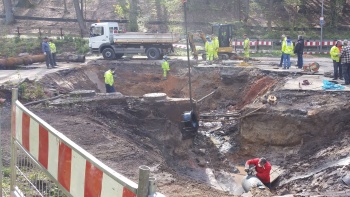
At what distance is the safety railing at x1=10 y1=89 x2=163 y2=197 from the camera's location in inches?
113

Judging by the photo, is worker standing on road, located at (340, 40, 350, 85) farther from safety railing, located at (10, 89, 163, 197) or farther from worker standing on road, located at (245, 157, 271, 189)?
safety railing, located at (10, 89, 163, 197)

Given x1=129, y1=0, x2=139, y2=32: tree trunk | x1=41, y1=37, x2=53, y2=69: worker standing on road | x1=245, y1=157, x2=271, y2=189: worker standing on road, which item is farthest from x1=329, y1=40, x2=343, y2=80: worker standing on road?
x1=129, y1=0, x2=139, y2=32: tree trunk

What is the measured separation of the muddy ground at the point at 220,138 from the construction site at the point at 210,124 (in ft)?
0.11

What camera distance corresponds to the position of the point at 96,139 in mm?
12258

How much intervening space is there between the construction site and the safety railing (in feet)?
15.3

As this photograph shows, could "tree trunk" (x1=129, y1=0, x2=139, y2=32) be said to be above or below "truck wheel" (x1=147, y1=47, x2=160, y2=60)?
above

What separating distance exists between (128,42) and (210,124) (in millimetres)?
10853

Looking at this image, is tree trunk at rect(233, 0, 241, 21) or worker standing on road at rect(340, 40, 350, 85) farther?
tree trunk at rect(233, 0, 241, 21)

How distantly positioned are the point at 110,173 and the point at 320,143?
→ 12.5 metres

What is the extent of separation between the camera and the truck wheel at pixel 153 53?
1109 inches

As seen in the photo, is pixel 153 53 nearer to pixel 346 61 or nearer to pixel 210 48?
pixel 210 48

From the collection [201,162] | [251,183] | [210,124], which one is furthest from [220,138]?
[251,183]

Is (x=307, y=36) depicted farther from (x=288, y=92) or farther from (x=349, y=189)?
(x=349, y=189)

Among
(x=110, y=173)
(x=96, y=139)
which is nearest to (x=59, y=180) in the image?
(x=110, y=173)
